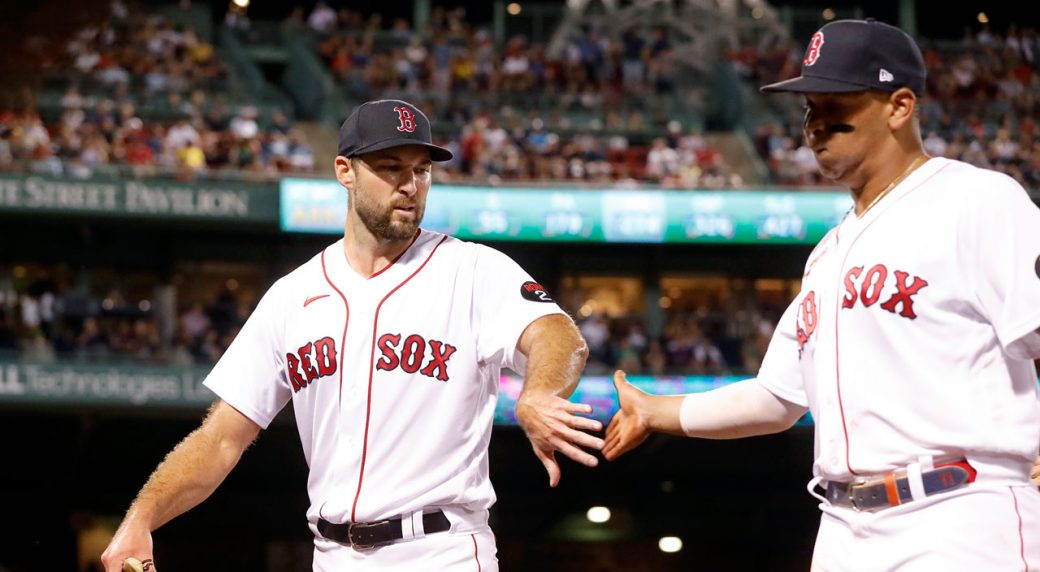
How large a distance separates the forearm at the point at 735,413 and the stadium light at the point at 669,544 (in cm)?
1321

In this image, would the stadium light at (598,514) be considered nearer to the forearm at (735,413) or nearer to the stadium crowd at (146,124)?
the stadium crowd at (146,124)

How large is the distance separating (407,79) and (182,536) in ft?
27.3

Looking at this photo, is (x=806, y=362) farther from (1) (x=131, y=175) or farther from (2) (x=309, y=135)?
(2) (x=309, y=135)

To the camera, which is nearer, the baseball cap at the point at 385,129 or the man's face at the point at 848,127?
the man's face at the point at 848,127

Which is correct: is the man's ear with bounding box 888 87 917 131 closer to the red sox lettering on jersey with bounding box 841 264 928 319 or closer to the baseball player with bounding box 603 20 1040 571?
the baseball player with bounding box 603 20 1040 571

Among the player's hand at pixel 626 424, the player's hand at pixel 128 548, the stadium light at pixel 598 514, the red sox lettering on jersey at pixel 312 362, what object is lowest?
the stadium light at pixel 598 514

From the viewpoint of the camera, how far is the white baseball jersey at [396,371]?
3717 millimetres

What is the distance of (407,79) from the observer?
21031 millimetres

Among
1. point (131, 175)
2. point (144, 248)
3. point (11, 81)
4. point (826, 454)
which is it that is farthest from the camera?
point (144, 248)

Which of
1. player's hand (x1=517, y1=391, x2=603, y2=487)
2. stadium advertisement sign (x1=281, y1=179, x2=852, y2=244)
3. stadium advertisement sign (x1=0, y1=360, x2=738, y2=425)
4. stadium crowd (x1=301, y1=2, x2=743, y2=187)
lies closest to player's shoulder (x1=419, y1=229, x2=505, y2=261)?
player's hand (x1=517, y1=391, x2=603, y2=487)

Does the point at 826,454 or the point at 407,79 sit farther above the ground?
the point at 407,79

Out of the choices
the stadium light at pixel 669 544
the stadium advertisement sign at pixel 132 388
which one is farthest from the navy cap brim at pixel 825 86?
the stadium light at pixel 669 544

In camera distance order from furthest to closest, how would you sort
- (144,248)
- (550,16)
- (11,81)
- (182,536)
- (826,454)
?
(550,16), (144,248), (182,536), (826,454), (11,81)

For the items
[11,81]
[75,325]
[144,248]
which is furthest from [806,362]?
[144,248]
